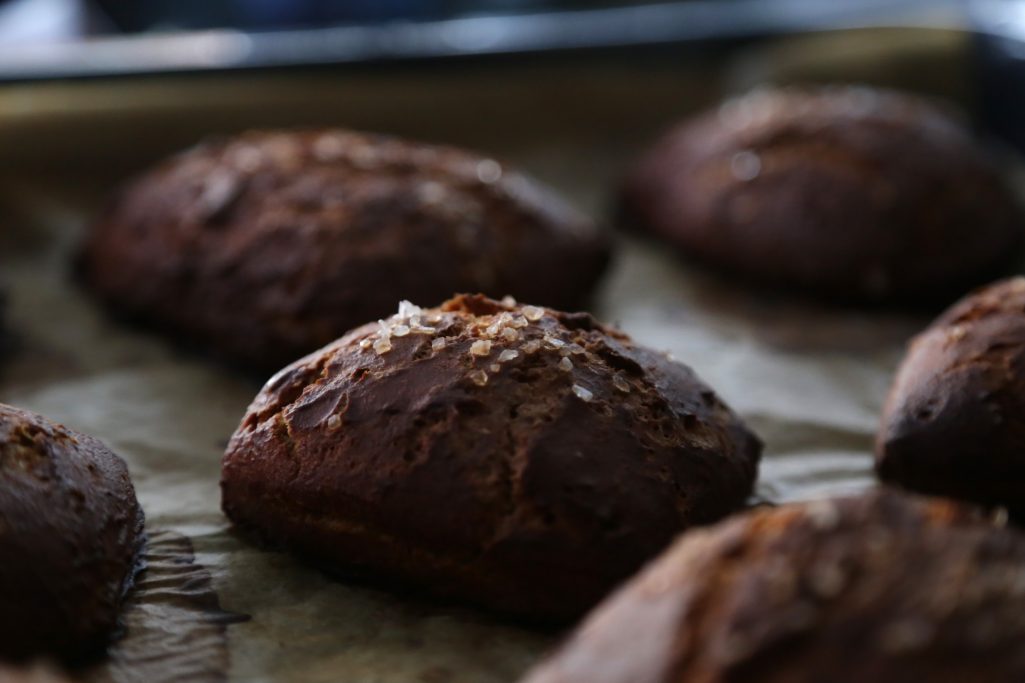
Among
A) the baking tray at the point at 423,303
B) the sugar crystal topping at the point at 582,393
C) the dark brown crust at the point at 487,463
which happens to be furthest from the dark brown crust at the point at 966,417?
the sugar crystal topping at the point at 582,393

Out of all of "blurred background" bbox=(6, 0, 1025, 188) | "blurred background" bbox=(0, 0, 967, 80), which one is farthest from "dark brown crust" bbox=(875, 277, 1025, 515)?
"blurred background" bbox=(0, 0, 967, 80)

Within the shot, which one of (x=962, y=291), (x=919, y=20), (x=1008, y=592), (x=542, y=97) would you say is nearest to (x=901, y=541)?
(x=1008, y=592)

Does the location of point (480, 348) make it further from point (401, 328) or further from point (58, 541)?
point (58, 541)

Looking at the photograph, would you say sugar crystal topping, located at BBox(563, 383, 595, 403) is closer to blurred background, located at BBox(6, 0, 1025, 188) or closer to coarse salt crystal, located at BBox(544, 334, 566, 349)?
coarse salt crystal, located at BBox(544, 334, 566, 349)

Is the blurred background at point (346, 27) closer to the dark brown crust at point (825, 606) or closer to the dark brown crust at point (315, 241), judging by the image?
the dark brown crust at point (315, 241)

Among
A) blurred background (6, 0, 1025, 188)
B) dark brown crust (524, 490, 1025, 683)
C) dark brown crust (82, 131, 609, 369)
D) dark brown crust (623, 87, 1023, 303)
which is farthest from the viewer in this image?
blurred background (6, 0, 1025, 188)

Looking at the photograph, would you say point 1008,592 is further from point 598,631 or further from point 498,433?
point 498,433
